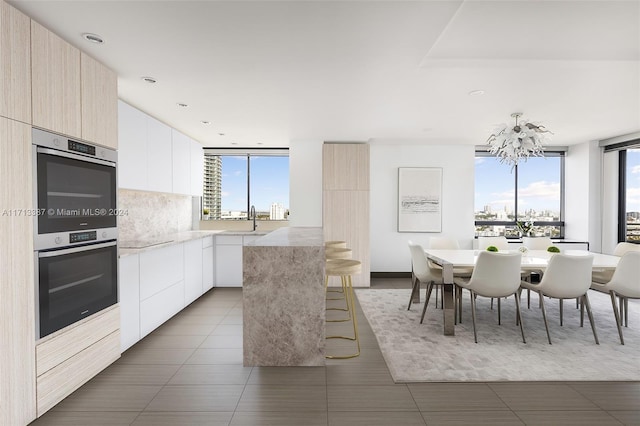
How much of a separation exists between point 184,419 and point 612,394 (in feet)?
9.65

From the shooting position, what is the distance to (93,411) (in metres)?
→ 2.23

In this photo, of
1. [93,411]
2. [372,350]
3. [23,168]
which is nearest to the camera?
[23,168]

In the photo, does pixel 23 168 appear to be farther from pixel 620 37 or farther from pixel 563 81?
pixel 563 81

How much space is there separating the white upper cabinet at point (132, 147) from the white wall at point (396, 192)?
404 cm

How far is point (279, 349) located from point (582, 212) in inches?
249

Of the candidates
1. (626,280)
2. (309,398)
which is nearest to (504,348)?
(626,280)

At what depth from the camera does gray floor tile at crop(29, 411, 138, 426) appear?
2.11m

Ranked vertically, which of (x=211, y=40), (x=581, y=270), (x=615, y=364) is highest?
(x=211, y=40)

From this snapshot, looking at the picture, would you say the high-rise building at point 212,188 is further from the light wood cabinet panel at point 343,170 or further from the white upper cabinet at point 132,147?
the white upper cabinet at point 132,147

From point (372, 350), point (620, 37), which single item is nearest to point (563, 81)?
point (620, 37)

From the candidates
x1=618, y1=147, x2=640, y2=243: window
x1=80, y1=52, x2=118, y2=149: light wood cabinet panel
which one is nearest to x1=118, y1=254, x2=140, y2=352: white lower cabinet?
x1=80, y1=52, x2=118, y2=149: light wood cabinet panel

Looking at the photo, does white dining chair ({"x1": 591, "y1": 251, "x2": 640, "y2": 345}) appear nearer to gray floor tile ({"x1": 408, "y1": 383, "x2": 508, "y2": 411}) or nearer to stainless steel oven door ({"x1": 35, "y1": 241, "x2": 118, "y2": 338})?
gray floor tile ({"x1": 408, "y1": 383, "x2": 508, "y2": 411})

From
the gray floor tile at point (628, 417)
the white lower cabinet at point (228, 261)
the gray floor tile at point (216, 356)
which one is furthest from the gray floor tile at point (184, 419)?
the white lower cabinet at point (228, 261)

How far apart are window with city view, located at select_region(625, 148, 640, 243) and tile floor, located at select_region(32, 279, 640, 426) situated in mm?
4350
